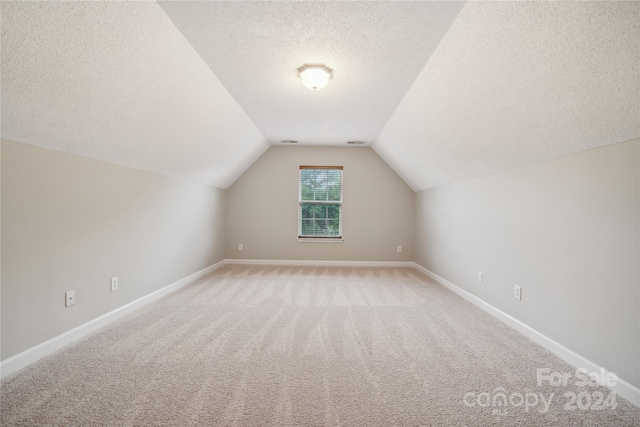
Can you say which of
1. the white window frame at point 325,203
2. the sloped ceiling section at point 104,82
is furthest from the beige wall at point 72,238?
the white window frame at point 325,203

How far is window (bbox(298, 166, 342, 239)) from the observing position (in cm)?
548

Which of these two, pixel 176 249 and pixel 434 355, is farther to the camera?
pixel 176 249

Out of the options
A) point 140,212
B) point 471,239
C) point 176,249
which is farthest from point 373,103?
point 176,249

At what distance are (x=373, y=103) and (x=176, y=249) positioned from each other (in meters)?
3.18

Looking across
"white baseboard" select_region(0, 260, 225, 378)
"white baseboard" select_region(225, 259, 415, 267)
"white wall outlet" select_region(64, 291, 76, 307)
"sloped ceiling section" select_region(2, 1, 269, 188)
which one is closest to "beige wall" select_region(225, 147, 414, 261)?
"white baseboard" select_region(225, 259, 415, 267)

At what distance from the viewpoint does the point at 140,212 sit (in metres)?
3.06

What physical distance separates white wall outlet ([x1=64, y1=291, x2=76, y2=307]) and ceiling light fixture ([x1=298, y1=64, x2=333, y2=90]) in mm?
2575

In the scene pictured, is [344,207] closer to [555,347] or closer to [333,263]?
[333,263]

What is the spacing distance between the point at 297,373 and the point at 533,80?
2401mm

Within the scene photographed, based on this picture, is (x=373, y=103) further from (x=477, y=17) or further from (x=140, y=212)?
(x=140, y=212)

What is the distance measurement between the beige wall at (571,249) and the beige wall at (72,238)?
379 centimetres

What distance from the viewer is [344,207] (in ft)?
17.8

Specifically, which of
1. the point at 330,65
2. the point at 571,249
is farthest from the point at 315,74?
the point at 571,249

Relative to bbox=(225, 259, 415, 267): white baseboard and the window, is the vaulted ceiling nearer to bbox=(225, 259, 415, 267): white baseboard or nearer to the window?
the window
